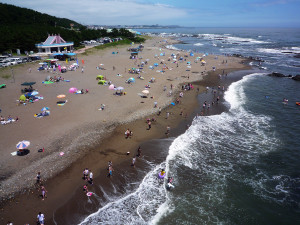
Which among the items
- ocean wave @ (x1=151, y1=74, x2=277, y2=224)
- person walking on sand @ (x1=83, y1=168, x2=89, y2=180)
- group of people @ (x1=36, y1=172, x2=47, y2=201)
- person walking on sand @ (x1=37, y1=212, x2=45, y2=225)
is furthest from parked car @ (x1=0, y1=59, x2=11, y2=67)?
person walking on sand @ (x1=37, y1=212, x2=45, y2=225)

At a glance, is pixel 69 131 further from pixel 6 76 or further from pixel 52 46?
pixel 52 46

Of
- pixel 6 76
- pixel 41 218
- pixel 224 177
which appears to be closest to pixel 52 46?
pixel 6 76

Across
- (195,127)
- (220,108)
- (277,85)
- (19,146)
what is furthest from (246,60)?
(19,146)

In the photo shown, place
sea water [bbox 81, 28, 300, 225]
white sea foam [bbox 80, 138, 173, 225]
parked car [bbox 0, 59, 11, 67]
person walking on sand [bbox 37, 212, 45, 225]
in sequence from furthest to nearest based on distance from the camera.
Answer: parked car [bbox 0, 59, 11, 67]
sea water [bbox 81, 28, 300, 225]
white sea foam [bbox 80, 138, 173, 225]
person walking on sand [bbox 37, 212, 45, 225]

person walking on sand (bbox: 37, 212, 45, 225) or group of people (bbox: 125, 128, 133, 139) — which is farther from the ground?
group of people (bbox: 125, 128, 133, 139)

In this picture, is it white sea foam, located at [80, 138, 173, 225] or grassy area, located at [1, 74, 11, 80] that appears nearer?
white sea foam, located at [80, 138, 173, 225]

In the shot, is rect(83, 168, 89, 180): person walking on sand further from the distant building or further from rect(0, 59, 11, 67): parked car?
the distant building
